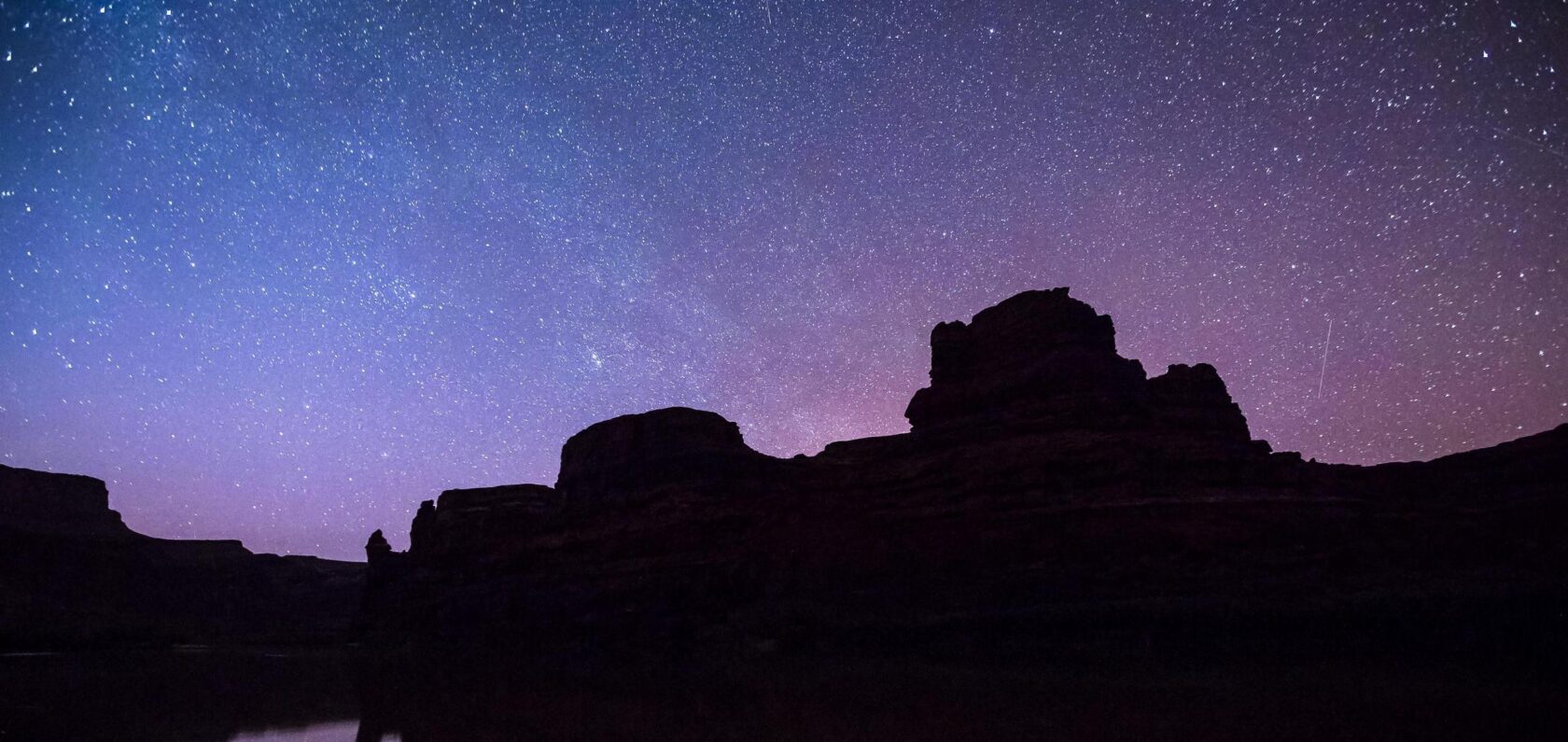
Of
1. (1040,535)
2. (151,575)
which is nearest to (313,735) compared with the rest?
(1040,535)

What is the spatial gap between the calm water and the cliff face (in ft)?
165

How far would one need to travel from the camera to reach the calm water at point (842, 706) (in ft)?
32.9

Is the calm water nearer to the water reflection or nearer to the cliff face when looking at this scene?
the water reflection

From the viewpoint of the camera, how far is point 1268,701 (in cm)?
1212

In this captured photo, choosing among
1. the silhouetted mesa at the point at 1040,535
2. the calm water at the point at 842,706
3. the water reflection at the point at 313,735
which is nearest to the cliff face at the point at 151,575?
the silhouetted mesa at the point at 1040,535

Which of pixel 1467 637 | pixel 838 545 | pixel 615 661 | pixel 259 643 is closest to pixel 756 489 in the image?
pixel 838 545

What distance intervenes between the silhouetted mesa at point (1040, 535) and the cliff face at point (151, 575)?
34699 millimetres

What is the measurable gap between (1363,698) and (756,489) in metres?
45.7

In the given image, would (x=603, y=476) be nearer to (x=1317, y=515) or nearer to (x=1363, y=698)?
(x=1317, y=515)

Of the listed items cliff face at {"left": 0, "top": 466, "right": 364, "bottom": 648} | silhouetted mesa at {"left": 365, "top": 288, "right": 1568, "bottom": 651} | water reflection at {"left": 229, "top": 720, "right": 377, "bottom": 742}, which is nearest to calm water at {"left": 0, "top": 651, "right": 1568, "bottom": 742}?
water reflection at {"left": 229, "top": 720, "right": 377, "bottom": 742}

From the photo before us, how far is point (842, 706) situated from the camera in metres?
13.0

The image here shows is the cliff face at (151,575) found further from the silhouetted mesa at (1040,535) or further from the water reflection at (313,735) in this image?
the water reflection at (313,735)

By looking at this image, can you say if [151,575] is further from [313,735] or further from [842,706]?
[842,706]

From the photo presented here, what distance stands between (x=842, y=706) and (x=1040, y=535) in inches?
791
